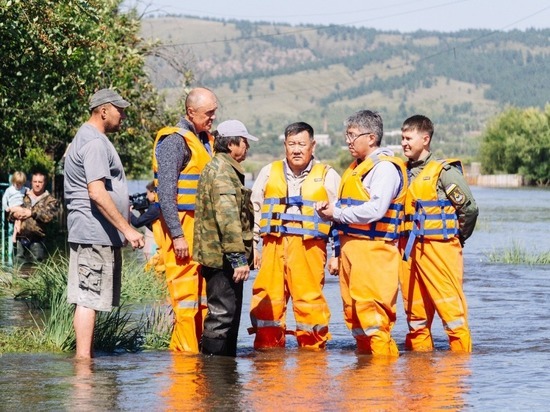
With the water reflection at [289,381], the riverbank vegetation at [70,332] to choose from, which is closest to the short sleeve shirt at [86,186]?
the riverbank vegetation at [70,332]

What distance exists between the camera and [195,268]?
10.3 meters

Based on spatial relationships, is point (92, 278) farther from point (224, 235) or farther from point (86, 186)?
point (224, 235)

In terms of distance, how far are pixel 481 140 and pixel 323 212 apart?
111 metres

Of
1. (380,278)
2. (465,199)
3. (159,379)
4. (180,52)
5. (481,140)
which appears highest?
(481,140)

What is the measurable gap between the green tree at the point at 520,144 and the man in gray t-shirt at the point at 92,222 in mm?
99116

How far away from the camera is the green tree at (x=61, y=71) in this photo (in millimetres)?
15289

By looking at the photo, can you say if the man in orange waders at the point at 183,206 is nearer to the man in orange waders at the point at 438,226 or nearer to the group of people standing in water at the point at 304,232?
the group of people standing in water at the point at 304,232

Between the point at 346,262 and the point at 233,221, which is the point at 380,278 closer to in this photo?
the point at 346,262

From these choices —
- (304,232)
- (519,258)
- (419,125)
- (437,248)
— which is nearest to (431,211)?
(437,248)

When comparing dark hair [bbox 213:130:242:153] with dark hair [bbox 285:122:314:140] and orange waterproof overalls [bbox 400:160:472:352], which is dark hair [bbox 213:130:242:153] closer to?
dark hair [bbox 285:122:314:140]

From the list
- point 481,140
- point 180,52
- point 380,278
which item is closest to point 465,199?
point 380,278

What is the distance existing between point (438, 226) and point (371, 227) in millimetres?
799

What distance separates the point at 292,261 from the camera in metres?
10.9

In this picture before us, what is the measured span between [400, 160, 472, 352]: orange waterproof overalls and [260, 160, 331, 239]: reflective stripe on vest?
73 cm
